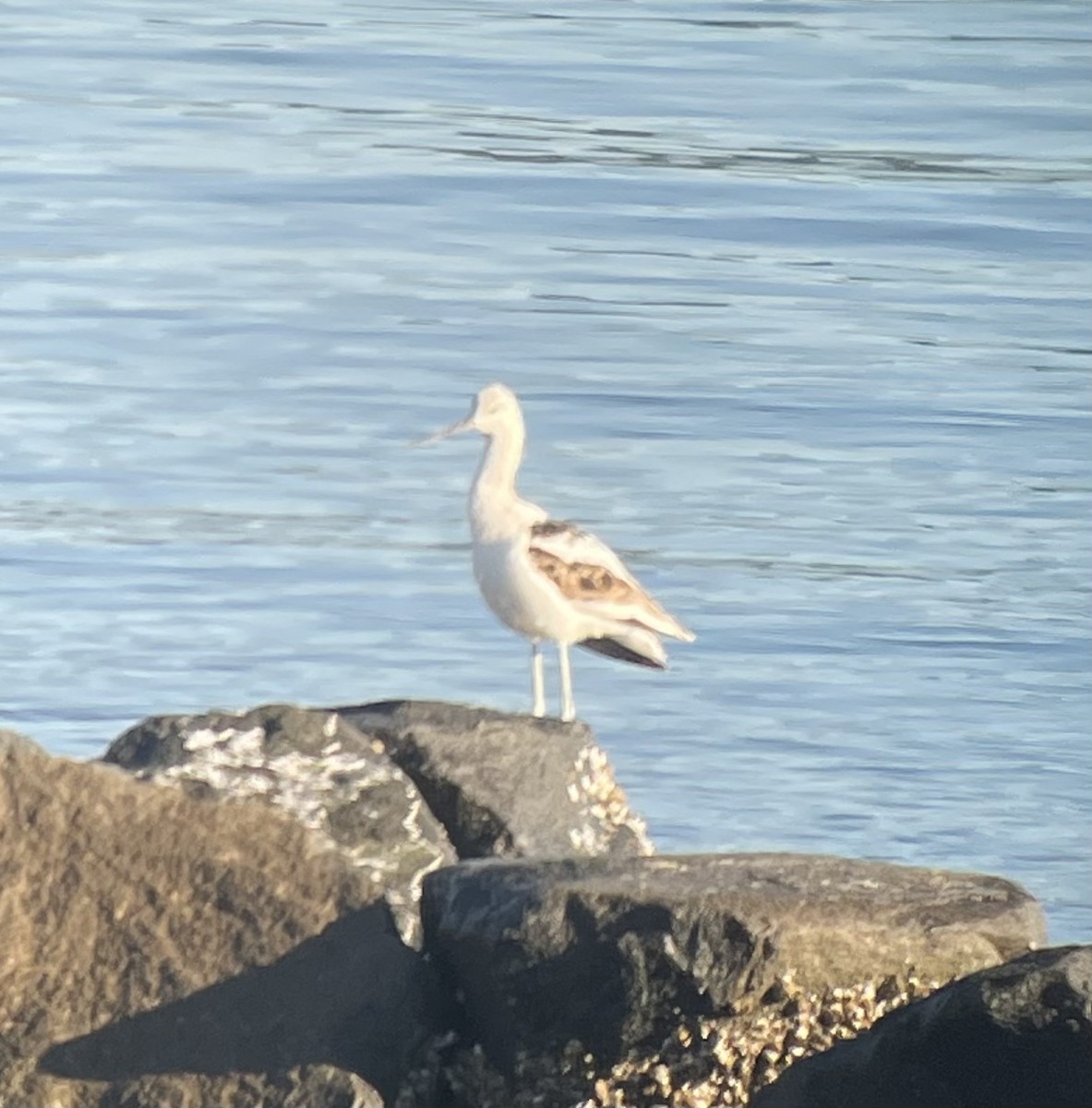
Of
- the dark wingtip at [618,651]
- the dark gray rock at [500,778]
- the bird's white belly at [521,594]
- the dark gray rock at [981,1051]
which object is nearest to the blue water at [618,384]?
the dark wingtip at [618,651]

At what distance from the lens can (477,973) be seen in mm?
6113

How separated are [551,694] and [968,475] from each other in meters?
3.60

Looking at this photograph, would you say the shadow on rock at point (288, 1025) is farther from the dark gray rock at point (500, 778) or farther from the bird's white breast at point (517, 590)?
the bird's white breast at point (517, 590)

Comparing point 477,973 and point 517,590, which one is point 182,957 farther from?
point 517,590

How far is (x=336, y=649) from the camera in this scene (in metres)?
11.0

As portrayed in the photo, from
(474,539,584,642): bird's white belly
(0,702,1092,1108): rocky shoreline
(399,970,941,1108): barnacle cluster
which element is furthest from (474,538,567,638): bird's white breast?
(399,970,941,1108): barnacle cluster

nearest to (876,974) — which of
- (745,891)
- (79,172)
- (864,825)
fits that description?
(745,891)

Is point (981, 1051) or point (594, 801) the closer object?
point (981, 1051)

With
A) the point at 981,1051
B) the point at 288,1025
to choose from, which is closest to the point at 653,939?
the point at 981,1051

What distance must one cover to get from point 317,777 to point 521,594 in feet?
5.55

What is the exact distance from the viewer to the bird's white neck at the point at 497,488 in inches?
328

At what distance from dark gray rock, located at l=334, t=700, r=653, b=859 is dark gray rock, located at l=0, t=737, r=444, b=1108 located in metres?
0.56

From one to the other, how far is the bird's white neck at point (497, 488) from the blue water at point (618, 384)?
1.35m

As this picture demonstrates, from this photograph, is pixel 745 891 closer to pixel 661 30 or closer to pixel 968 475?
pixel 968 475
